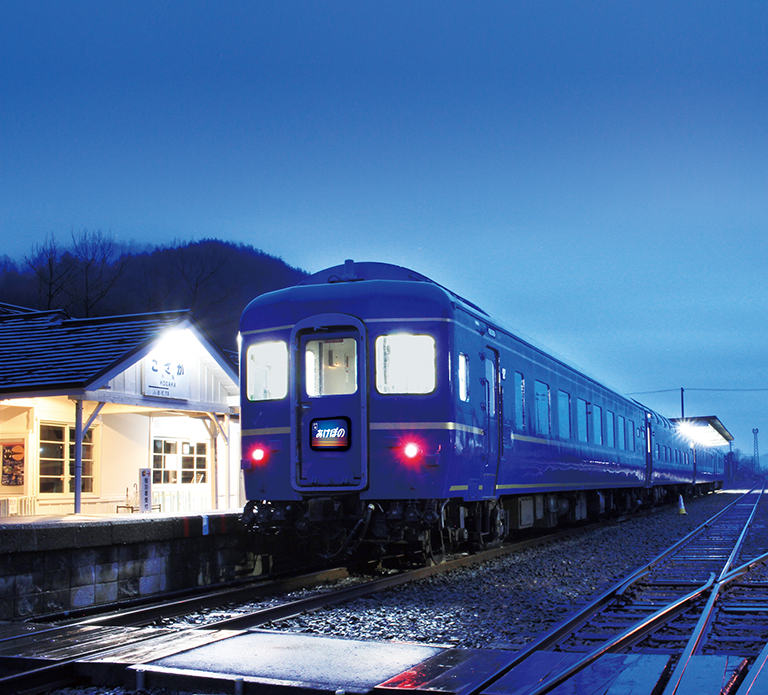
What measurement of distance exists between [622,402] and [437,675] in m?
17.3

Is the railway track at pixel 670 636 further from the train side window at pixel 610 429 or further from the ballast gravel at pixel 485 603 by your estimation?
the train side window at pixel 610 429

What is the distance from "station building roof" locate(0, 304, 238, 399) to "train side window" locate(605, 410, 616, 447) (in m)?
7.92

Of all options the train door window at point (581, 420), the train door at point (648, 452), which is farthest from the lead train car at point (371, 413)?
the train door at point (648, 452)

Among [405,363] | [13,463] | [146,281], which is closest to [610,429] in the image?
[405,363]

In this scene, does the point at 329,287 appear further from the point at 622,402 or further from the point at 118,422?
the point at 622,402

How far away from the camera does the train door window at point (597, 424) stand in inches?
683

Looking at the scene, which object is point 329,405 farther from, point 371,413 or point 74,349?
point 74,349

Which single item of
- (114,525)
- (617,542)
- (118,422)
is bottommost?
(617,542)

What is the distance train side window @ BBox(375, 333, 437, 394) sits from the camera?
30.4ft

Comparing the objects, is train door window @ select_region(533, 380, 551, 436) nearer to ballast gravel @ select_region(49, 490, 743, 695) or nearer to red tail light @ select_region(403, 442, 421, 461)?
ballast gravel @ select_region(49, 490, 743, 695)

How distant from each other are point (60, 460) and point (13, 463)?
0.94 m

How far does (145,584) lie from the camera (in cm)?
953

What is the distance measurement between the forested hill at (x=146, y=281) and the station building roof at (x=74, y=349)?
4.71 metres

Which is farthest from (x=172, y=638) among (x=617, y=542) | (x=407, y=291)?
(x=617, y=542)
